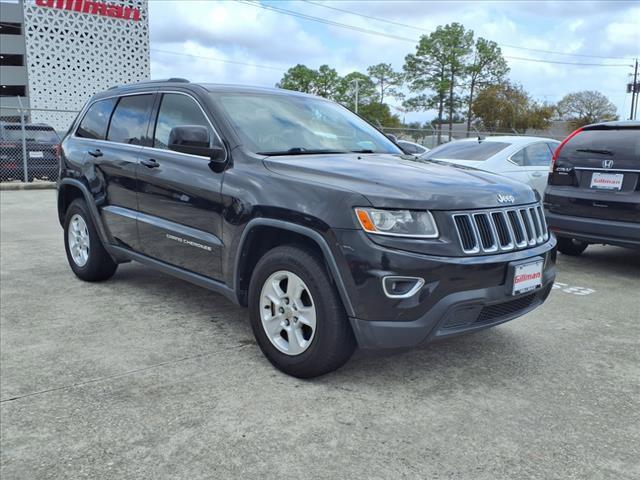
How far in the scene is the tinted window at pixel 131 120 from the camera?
181 inches

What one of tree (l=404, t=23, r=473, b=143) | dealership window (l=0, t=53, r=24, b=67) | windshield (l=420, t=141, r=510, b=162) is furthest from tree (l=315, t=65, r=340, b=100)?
windshield (l=420, t=141, r=510, b=162)

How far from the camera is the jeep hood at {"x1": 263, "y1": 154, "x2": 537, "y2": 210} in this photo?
3025 millimetres

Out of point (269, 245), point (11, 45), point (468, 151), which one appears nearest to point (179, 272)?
point (269, 245)

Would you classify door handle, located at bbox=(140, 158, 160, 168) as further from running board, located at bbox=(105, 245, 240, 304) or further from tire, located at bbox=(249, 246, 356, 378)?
tire, located at bbox=(249, 246, 356, 378)

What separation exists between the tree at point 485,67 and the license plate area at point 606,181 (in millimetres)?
55717

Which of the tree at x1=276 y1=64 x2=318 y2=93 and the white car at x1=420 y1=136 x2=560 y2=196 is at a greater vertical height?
the tree at x1=276 y1=64 x2=318 y2=93

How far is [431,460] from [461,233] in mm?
1152

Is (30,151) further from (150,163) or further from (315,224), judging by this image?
(315,224)

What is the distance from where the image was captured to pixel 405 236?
2.96 m

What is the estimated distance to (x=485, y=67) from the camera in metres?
59.7

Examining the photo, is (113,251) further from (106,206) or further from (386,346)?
(386,346)

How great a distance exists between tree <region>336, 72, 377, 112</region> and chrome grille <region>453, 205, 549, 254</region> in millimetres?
68729

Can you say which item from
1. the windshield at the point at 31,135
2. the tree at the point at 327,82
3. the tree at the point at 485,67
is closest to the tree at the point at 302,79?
the tree at the point at 327,82

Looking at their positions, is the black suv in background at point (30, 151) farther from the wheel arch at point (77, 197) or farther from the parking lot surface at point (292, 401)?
the parking lot surface at point (292, 401)
